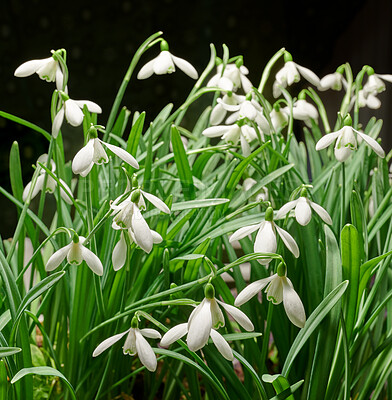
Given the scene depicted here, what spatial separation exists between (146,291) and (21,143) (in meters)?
1.21

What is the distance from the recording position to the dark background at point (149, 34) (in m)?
1.86

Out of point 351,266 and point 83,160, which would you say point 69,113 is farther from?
point 351,266

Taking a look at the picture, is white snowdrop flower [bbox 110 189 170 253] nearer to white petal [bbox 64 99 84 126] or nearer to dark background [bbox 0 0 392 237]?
white petal [bbox 64 99 84 126]

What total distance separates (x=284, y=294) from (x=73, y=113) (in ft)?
1.18

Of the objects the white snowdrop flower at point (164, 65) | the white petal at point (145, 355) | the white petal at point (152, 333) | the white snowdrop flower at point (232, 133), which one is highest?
the white snowdrop flower at point (164, 65)

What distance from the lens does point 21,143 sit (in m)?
1.89

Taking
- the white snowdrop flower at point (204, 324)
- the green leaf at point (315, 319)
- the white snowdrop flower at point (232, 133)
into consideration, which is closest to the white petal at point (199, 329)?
the white snowdrop flower at point (204, 324)

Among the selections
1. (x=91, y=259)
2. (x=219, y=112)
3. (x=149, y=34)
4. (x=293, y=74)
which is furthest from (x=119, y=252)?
(x=149, y=34)

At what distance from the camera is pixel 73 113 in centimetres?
70

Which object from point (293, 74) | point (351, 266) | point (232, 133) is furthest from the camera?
point (293, 74)

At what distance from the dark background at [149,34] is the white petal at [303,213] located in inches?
55.1

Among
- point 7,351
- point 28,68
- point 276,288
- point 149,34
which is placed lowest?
point 7,351

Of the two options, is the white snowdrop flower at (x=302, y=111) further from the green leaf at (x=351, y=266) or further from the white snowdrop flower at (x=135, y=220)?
the white snowdrop flower at (x=135, y=220)

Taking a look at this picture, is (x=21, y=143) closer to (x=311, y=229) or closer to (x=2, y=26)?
(x=2, y=26)
